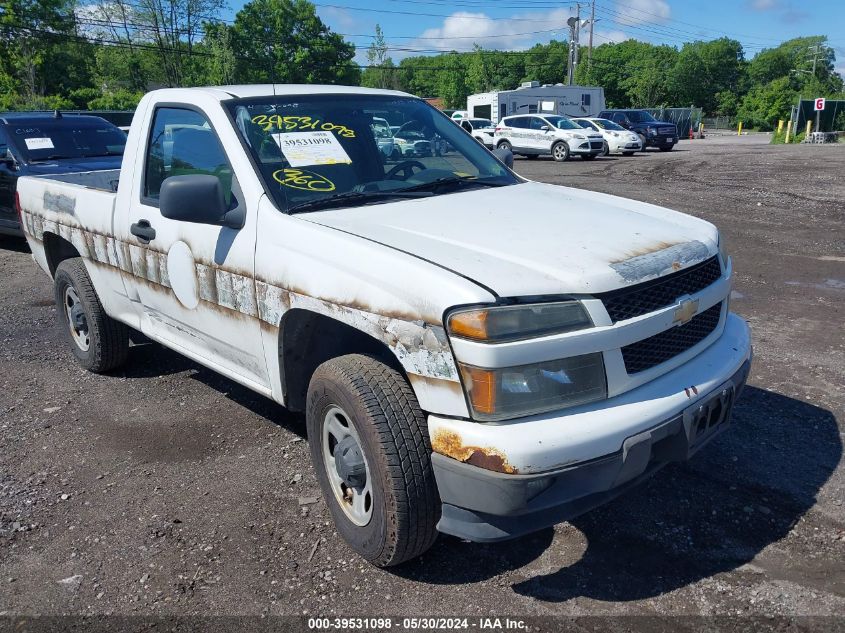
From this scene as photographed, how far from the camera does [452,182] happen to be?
3.87 m

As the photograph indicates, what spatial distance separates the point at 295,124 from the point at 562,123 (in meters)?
24.2

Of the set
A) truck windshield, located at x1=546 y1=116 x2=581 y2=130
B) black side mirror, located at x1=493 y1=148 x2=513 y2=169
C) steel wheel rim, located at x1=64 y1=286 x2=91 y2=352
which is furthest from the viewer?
truck windshield, located at x1=546 y1=116 x2=581 y2=130

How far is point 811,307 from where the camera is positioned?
630cm

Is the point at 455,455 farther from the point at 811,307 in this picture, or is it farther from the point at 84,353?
the point at 811,307

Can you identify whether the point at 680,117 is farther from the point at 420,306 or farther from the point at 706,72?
the point at 420,306

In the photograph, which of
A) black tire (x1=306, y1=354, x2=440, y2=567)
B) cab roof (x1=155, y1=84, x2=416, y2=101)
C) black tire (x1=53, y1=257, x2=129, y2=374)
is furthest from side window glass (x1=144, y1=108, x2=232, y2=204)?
black tire (x1=306, y1=354, x2=440, y2=567)

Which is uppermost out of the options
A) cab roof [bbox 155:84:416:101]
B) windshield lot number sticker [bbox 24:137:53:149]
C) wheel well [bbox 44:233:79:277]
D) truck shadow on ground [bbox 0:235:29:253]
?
cab roof [bbox 155:84:416:101]

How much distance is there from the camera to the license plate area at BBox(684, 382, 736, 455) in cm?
269

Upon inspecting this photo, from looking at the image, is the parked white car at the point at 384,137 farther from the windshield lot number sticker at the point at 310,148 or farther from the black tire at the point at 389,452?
the black tire at the point at 389,452

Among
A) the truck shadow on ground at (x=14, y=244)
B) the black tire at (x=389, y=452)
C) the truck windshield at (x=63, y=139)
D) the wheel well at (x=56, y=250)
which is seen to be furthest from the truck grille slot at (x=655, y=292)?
the truck shadow on ground at (x=14, y=244)

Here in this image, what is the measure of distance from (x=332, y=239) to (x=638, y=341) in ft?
4.11

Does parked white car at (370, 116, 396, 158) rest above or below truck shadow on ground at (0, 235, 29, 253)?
above

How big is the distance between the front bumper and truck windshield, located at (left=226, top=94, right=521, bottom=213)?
1536 millimetres

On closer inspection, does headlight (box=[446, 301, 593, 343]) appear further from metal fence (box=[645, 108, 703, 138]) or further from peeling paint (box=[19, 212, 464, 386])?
metal fence (box=[645, 108, 703, 138])
